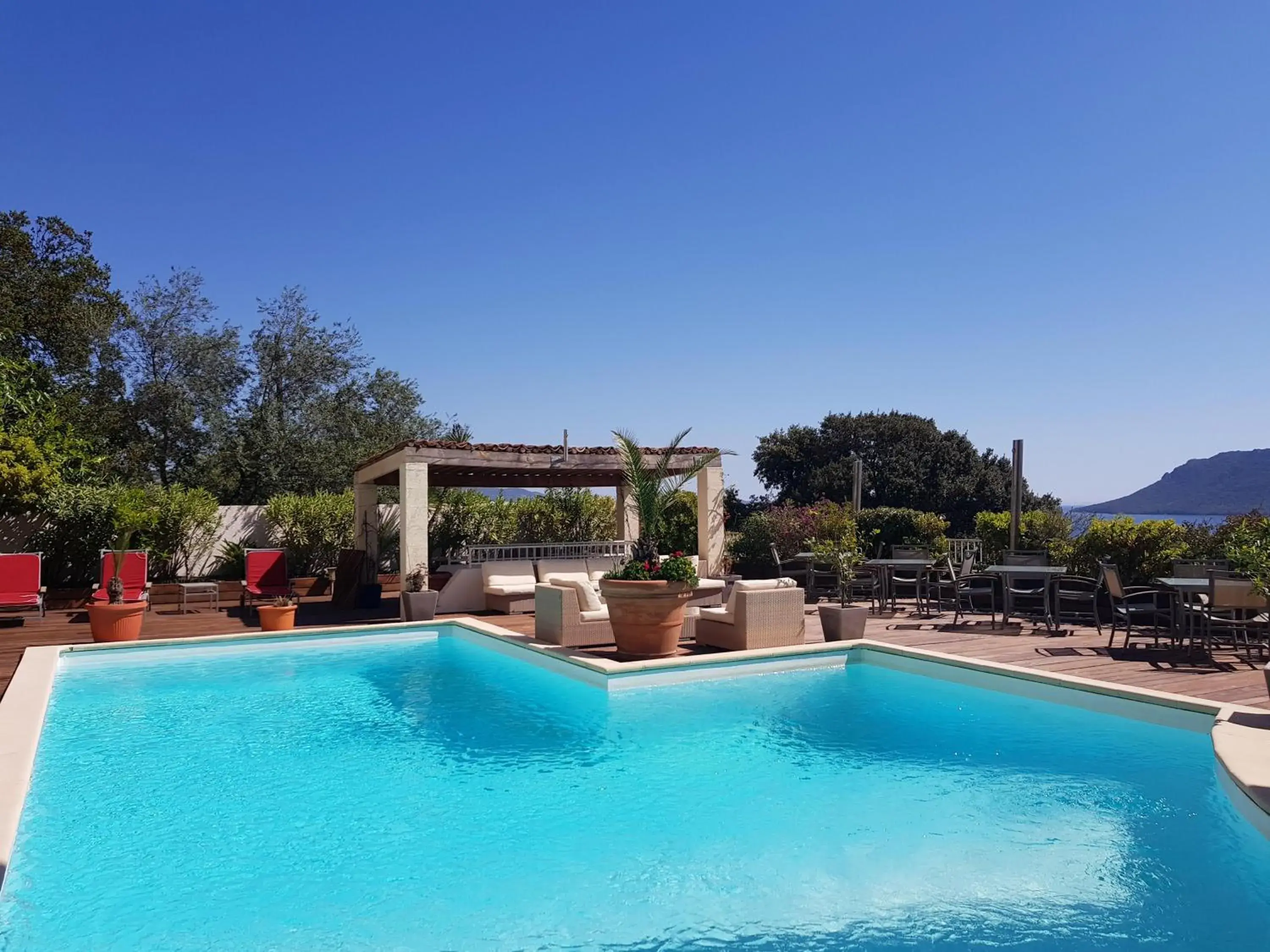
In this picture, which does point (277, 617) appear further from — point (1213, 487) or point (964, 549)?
point (1213, 487)

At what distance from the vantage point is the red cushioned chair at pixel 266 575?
14.0 meters

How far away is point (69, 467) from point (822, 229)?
15528mm

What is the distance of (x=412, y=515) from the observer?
12.2 meters

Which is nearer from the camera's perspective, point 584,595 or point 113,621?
point 584,595

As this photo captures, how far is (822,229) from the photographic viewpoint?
16141mm

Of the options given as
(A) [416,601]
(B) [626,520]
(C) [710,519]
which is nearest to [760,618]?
(A) [416,601]

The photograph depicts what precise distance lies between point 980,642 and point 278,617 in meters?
8.74

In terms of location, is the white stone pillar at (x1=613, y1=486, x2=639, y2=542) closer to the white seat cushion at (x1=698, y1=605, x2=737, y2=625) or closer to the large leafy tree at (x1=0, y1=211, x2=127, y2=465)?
the white seat cushion at (x1=698, y1=605, x2=737, y2=625)

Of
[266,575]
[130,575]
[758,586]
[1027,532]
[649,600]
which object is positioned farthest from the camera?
[1027,532]

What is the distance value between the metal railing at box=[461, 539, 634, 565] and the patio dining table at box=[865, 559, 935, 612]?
3.94 meters

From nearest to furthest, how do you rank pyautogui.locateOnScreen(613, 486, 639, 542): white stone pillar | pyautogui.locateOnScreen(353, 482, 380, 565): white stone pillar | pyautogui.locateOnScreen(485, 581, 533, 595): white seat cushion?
pyautogui.locateOnScreen(485, 581, 533, 595): white seat cushion, pyautogui.locateOnScreen(353, 482, 380, 565): white stone pillar, pyautogui.locateOnScreen(613, 486, 639, 542): white stone pillar

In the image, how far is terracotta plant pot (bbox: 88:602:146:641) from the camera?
1035cm

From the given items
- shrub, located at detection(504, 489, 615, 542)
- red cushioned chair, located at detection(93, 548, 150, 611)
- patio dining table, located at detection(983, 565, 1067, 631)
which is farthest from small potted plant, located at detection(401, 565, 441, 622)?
shrub, located at detection(504, 489, 615, 542)

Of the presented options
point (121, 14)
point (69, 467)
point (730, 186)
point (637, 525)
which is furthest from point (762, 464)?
point (121, 14)
